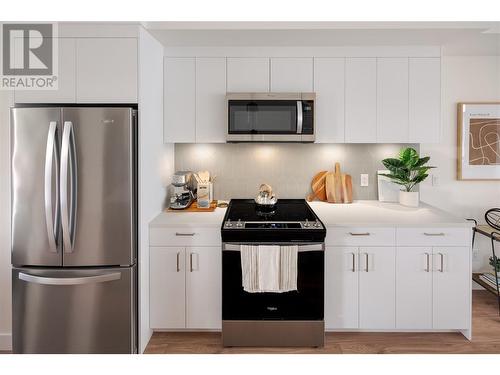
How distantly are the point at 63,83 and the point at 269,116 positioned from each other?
4.71 ft

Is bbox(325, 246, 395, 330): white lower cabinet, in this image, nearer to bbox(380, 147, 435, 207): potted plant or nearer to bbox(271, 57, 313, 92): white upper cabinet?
bbox(380, 147, 435, 207): potted plant

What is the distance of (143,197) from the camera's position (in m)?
2.54

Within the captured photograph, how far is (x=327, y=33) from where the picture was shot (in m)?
2.70

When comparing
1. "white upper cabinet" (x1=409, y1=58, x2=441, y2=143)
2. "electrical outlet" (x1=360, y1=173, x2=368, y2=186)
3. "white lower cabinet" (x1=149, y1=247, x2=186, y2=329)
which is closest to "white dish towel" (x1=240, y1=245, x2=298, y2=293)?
"white lower cabinet" (x1=149, y1=247, x2=186, y2=329)

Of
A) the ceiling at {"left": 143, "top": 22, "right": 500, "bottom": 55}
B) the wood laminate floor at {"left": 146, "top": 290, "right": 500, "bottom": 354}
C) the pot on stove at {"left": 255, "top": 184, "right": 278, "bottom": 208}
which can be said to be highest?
the ceiling at {"left": 143, "top": 22, "right": 500, "bottom": 55}

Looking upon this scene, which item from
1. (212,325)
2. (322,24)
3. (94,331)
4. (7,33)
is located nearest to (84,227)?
(94,331)

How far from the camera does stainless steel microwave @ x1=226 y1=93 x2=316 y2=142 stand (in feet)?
9.78

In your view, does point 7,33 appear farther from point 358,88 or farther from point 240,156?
point 358,88

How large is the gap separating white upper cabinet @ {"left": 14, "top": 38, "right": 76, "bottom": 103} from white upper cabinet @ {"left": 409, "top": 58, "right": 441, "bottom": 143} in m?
2.46

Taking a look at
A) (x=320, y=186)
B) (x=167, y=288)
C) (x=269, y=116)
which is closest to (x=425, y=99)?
(x=320, y=186)

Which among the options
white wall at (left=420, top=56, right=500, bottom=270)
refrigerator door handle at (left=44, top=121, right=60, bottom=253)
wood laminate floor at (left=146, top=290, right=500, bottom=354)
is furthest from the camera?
white wall at (left=420, top=56, right=500, bottom=270)

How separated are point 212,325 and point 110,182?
3.99ft

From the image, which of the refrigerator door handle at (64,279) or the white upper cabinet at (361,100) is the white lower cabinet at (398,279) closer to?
the white upper cabinet at (361,100)

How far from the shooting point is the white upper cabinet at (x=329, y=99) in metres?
3.07
